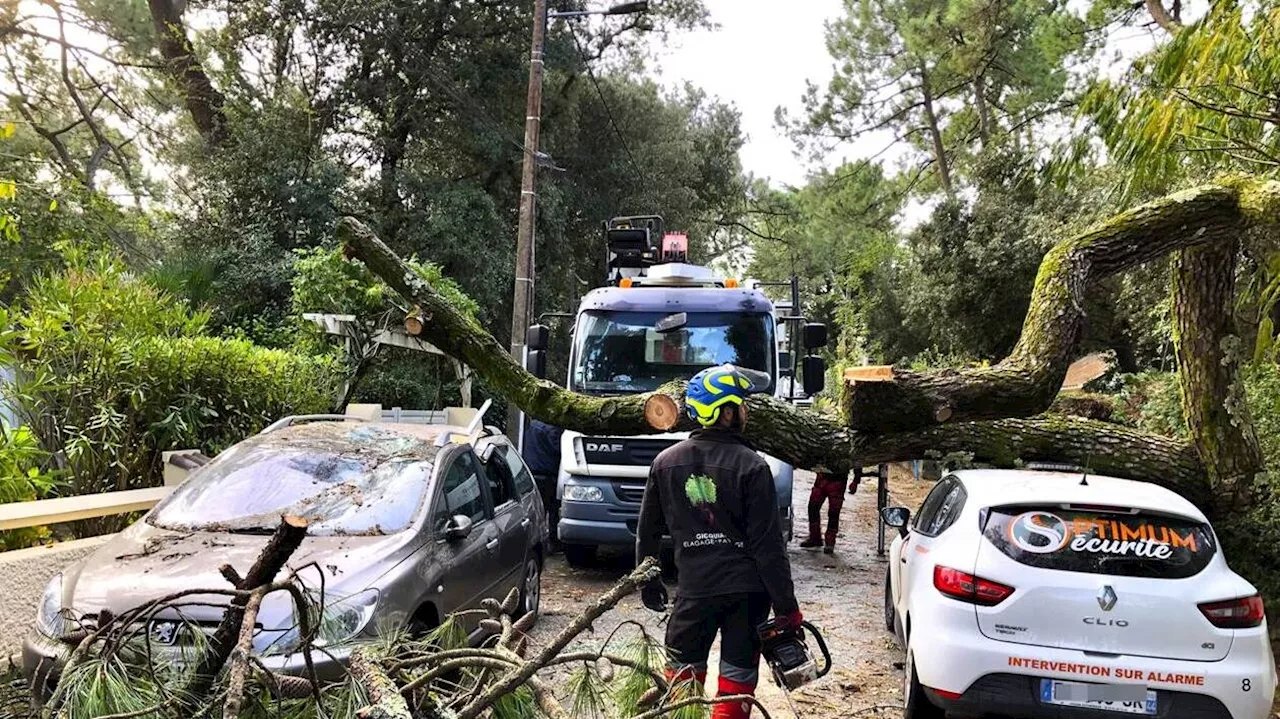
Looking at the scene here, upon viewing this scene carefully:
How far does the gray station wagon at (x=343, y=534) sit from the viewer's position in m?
4.14

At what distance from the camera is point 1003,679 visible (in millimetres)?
4496

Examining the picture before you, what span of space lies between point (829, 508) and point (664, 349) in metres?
2.80

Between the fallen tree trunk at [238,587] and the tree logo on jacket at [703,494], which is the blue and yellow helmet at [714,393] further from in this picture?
the fallen tree trunk at [238,587]

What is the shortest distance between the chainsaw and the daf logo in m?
2.42

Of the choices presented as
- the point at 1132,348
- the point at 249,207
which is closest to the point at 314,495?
the point at 249,207

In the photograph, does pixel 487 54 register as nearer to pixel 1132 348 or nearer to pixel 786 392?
pixel 786 392

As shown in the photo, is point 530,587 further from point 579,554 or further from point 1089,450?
point 1089,450

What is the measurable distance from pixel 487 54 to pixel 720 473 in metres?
14.8

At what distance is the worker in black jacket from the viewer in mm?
4027

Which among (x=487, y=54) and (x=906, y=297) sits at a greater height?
(x=487, y=54)

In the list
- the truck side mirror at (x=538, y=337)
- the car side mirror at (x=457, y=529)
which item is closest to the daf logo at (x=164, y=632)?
the car side mirror at (x=457, y=529)

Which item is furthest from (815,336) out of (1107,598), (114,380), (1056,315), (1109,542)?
(114,380)

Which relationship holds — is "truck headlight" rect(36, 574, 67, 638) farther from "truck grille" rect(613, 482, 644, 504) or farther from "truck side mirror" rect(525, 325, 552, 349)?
"truck side mirror" rect(525, 325, 552, 349)

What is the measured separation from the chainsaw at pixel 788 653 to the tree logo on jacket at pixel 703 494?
21.3 inches
